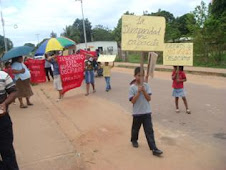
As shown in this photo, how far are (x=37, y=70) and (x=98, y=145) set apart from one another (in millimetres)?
10787

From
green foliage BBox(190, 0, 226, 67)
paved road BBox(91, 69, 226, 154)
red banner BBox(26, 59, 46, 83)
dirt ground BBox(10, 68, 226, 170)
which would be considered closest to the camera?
dirt ground BBox(10, 68, 226, 170)

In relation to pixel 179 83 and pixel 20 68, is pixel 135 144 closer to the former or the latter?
pixel 179 83

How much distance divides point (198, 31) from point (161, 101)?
11.8 meters

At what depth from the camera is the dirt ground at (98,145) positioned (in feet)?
14.2

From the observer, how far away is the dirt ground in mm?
4336

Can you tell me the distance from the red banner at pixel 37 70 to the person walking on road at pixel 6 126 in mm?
11416

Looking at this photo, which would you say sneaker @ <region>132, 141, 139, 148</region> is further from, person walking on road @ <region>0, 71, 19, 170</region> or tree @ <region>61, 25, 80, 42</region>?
tree @ <region>61, 25, 80, 42</region>

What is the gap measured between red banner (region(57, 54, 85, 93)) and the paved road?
1051 mm

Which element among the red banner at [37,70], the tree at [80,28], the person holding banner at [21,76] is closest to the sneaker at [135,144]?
the person holding banner at [21,76]

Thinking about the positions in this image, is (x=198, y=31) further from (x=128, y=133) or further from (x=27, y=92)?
(x=128, y=133)

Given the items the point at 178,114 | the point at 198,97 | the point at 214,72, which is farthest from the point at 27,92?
the point at 214,72

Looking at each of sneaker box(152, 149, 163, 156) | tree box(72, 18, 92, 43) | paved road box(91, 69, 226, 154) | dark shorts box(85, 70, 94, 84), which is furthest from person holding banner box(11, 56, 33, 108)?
tree box(72, 18, 92, 43)

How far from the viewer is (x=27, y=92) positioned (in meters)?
8.97

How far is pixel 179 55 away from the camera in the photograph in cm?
702
